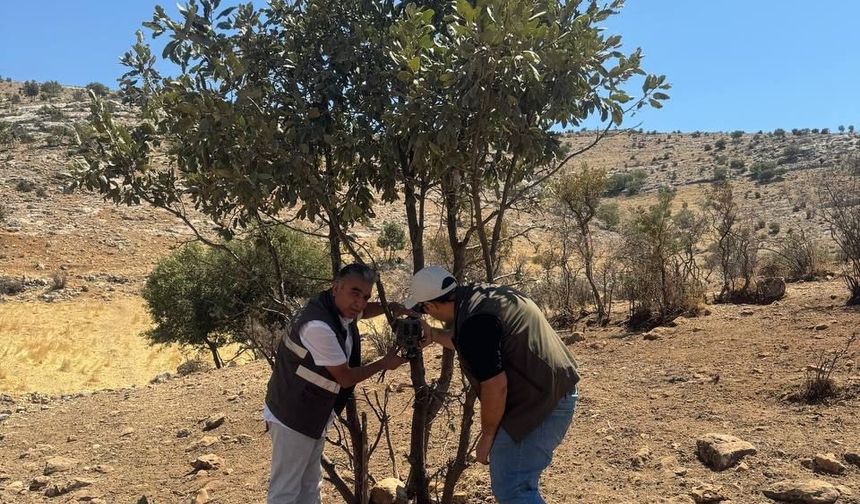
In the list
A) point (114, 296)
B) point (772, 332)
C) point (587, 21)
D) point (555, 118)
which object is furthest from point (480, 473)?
point (114, 296)

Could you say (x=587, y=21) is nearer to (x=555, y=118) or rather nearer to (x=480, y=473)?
(x=555, y=118)

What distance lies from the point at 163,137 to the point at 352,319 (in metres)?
1.53

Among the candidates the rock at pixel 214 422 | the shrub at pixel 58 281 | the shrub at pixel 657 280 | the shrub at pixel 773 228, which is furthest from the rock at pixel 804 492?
the shrub at pixel 773 228

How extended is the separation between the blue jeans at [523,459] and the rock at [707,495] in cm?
176

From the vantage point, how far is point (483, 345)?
2686 mm

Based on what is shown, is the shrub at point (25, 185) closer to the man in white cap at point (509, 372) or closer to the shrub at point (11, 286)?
the shrub at point (11, 286)

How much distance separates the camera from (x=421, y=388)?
3.68m

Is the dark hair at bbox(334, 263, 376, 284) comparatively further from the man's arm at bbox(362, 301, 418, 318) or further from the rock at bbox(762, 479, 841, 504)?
the rock at bbox(762, 479, 841, 504)

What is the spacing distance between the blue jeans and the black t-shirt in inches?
14.5

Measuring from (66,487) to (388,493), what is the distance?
3016mm

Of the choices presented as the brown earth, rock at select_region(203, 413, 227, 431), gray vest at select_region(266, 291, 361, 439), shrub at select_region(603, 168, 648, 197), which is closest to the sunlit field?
the brown earth

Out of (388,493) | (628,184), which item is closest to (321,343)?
(388,493)

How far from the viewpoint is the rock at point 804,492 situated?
3861 millimetres

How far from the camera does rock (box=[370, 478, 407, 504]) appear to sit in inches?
170
